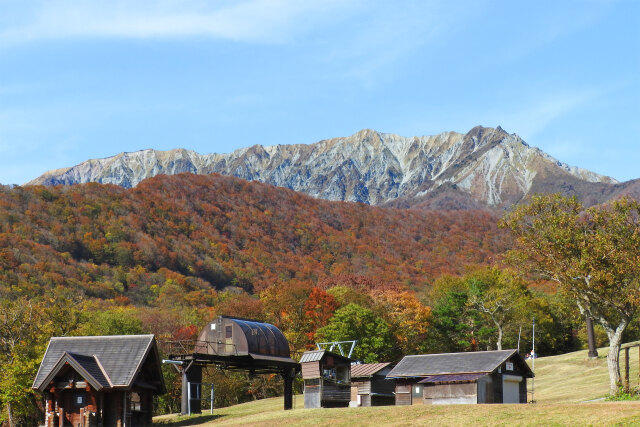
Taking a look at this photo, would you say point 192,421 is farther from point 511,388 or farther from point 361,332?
point 361,332

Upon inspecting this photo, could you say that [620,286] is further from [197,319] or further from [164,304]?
[164,304]

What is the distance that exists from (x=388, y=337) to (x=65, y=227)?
4788 inches

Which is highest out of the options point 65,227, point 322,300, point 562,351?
point 65,227

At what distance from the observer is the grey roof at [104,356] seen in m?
50.7

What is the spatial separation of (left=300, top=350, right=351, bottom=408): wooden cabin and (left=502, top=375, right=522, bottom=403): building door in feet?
41.9

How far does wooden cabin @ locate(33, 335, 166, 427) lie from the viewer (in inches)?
1993

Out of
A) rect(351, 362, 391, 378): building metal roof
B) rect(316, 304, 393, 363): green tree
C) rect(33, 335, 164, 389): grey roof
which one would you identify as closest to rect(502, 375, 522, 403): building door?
rect(351, 362, 391, 378): building metal roof

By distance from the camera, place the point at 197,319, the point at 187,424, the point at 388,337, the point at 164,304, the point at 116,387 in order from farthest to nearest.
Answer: the point at 164,304 → the point at 197,319 → the point at 388,337 → the point at 187,424 → the point at 116,387

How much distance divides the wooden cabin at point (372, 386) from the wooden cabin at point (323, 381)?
667 cm

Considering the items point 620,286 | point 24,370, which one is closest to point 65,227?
point 24,370

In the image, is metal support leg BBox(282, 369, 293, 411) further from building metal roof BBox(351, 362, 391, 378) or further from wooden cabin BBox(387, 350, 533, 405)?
wooden cabin BBox(387, 350, 533, 405)

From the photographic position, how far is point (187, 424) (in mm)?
54375

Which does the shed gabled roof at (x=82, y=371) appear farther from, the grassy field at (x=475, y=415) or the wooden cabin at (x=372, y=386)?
the wooden cabin at (x=372, y=386)

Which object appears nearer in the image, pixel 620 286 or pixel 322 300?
pixel 620 286
